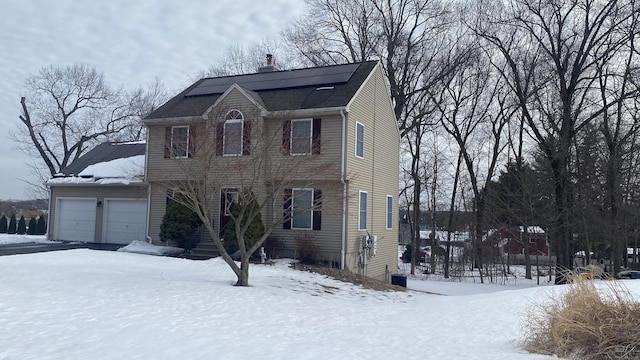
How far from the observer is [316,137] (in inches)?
670

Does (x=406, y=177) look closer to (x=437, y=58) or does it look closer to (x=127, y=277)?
(x=437, y=58)

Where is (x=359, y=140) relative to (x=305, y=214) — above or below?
above

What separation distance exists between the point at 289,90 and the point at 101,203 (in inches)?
393

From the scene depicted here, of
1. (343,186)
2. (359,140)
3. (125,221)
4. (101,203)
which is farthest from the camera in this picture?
(101,203)

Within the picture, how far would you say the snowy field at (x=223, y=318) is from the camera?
20.6ft

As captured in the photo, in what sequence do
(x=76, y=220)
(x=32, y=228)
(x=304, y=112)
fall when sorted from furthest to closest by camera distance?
(x=32, y=228)
(x=76, y=220)
(x=304, y=112)

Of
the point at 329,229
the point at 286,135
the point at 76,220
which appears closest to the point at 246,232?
the point at 329,229

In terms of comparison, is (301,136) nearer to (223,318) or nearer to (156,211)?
(156,211)

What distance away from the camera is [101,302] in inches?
340

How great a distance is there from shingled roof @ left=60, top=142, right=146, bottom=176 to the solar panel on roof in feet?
19.6

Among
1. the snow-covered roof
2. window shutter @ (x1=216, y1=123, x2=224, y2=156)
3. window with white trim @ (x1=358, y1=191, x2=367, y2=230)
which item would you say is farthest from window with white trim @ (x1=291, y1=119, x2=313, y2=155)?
the snow-covered roof

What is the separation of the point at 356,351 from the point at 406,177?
31.0 metres

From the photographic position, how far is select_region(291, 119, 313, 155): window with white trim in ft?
54.2

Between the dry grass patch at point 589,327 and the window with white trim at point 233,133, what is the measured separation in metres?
10.5
